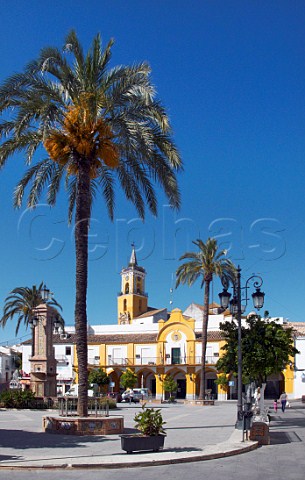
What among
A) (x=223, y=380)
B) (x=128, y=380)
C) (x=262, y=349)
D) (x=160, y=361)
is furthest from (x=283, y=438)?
(x=160, y=361)

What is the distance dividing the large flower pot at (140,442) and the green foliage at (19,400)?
69.5ft

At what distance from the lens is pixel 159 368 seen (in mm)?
69438

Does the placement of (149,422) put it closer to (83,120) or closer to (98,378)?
(83,120)

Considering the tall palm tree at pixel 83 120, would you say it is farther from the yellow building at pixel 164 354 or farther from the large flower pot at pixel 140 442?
the yellow building at pixel 164 354

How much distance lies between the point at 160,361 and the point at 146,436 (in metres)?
55.6

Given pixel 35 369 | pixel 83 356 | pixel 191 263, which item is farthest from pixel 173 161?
pixel 191 263

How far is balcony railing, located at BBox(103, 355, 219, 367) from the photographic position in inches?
2657

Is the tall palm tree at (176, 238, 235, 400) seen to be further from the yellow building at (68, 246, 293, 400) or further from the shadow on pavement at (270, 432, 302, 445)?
the shadow on pavement at (270, 432, 302, 445)

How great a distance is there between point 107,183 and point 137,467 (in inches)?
509

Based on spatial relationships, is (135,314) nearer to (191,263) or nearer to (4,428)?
(191,263)

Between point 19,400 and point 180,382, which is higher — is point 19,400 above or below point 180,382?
above

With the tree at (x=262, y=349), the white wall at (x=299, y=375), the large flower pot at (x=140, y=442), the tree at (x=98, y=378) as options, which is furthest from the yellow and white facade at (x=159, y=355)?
the large flower pot at (x=140, y=442)

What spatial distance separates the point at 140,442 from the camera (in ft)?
47.6

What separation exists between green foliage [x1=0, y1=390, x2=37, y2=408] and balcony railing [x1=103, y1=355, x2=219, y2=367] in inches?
1357
